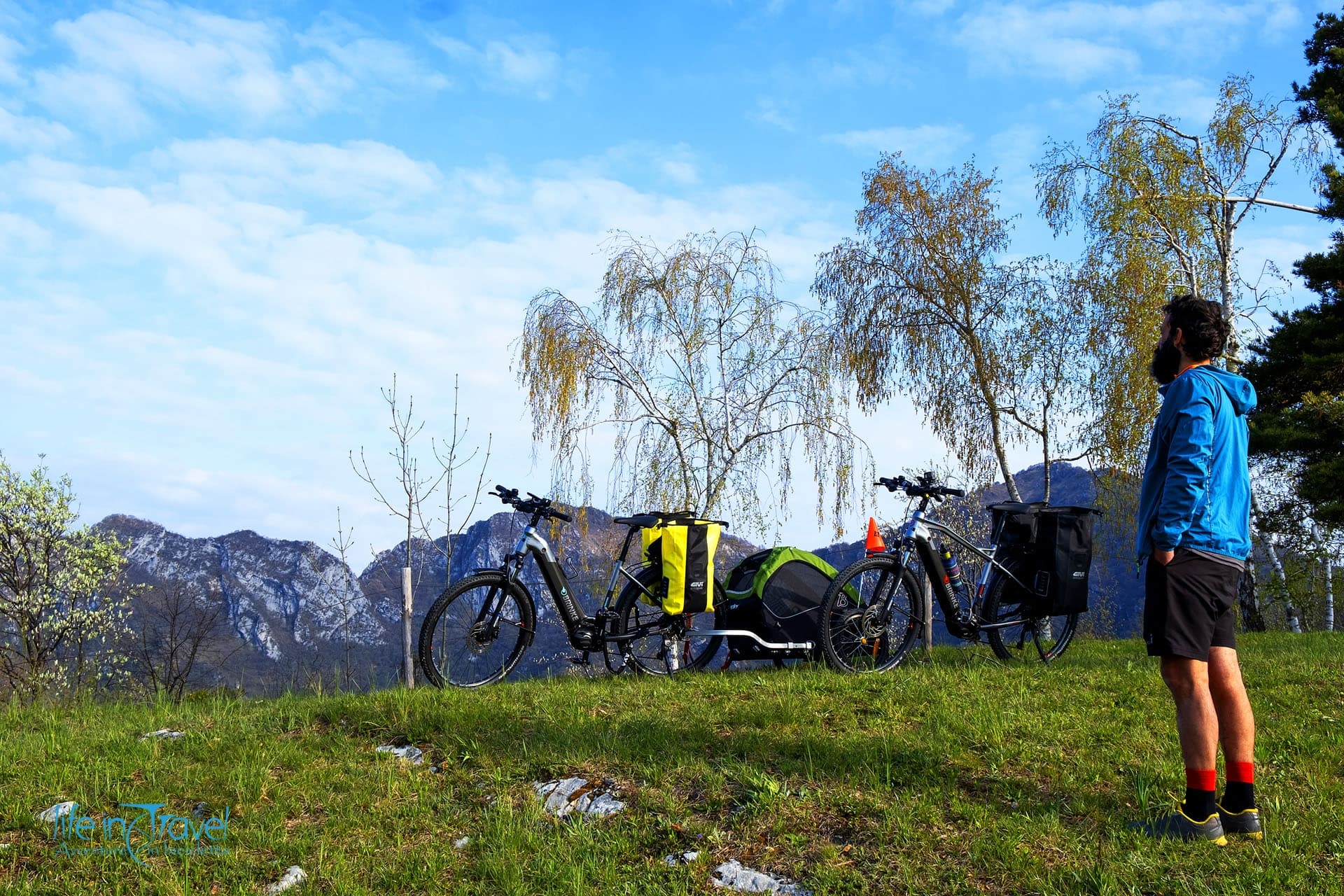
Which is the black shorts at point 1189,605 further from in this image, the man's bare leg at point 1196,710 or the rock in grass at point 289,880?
the rock in grass at point 289,880

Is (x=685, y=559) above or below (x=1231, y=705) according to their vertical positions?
above

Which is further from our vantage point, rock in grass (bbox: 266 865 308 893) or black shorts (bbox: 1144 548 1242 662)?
rock in grass (bbox: 266 865 308 893)

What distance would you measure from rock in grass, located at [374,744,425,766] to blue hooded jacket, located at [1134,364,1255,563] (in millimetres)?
3959

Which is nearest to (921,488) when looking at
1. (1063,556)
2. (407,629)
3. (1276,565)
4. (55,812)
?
(1063,556)

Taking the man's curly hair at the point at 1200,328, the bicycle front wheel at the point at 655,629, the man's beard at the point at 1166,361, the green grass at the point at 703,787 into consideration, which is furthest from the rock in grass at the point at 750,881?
the bicycle front wheel at the point at 655,629

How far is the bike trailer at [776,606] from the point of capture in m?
7.96

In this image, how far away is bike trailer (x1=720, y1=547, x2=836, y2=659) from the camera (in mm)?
7957

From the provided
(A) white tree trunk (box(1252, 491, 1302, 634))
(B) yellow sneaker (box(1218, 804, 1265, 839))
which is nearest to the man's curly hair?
(B) yellow sneaker (box(1218, 804, 1265, 839))

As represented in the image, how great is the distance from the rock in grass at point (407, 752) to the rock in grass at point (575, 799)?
3.04 ft

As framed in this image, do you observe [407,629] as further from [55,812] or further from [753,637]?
[55,812]

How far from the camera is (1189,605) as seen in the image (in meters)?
3.96

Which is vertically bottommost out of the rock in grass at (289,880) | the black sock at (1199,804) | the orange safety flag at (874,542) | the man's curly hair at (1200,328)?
the rock in grass at (289,880)

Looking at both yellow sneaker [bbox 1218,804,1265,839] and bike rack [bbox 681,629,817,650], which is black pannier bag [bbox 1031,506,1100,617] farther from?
yellow sneaker [bbox 1218,804,1265,839]

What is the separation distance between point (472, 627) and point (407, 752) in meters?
1.78
